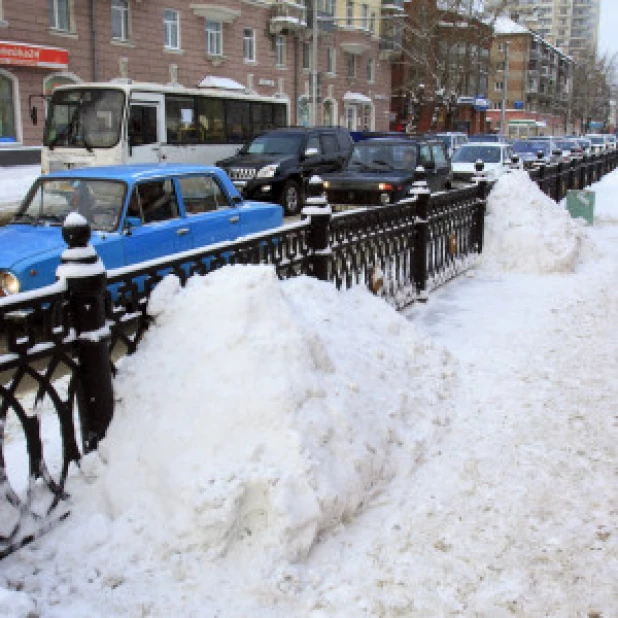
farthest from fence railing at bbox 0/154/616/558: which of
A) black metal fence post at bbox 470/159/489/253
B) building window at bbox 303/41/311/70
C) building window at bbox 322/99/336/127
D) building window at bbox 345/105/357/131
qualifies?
building window at bbox 345/105/357/131

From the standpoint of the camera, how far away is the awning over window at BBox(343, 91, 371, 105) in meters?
44.5

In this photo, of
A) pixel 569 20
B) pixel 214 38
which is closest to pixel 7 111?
pixel 214 38

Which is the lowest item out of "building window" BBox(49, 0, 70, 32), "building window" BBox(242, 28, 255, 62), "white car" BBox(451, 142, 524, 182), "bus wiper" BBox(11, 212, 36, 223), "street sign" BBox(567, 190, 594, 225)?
"street sign" BBox(567, 190, 594, 225)

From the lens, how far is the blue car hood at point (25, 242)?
5934 mm

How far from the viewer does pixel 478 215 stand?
9727 mm

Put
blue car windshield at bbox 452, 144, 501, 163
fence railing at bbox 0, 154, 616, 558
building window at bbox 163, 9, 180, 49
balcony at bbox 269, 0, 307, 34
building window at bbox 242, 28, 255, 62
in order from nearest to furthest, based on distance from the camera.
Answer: fence railing at bbox 0, 154, 616, 558 < blue car windshield at bbox 452, 144, 501, 163 < building window at bbox 163, 9, 180, 49 < building window at bbox 242, 28, 255, 62 < balcony at bbox 269, 0, 307, 34

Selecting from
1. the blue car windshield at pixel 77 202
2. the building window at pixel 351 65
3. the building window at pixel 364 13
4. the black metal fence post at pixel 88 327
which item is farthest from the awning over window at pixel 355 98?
the black metal fence post at pixel 88 327

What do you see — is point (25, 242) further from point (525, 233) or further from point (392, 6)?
point (392, 6)

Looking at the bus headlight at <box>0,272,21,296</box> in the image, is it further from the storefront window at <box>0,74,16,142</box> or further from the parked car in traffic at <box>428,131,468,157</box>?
the parked car in traffic at <box>428,131,468,157</box>

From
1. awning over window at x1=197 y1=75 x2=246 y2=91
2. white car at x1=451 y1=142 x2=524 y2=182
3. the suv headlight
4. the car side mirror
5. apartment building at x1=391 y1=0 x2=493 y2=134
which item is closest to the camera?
the car side mirror

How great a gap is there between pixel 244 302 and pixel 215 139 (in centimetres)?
1606

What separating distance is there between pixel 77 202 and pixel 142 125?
385 inches

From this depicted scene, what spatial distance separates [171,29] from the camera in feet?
101

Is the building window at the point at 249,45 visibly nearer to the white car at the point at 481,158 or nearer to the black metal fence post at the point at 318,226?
the white car at the point at 481,158
